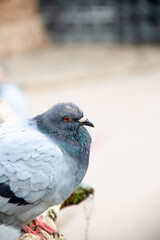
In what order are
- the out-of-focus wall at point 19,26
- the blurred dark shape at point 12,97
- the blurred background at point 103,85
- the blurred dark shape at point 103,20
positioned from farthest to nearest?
the blurred dark shape at point 103,20, the out-of-focus wall at point 19,26, the blurred background at point 103,85, the blurred dark shape at point 12,97

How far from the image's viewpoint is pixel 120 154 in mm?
5980

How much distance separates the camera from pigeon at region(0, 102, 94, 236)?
242cm

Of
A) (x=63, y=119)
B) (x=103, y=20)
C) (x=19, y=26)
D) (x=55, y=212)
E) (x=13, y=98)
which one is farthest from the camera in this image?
(x=103, y=20)

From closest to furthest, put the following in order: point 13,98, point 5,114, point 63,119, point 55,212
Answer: point 63,119 → point 55,212 → point 5,114 → point 13,98

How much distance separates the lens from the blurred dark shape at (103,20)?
11000mm

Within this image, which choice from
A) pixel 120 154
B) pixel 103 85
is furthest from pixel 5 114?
pixel 103 85

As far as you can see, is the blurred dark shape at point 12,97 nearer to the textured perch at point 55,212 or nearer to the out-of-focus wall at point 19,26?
the textured perch at point 55,212

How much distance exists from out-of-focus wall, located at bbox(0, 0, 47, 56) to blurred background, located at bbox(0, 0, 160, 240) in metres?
0.03

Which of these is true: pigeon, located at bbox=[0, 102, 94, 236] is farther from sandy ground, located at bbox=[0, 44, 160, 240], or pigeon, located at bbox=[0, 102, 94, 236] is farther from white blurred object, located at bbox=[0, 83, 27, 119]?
white blurred object, located at bbox=[0, 83, 27, 119]

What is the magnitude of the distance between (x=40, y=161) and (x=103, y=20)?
30.8 feet

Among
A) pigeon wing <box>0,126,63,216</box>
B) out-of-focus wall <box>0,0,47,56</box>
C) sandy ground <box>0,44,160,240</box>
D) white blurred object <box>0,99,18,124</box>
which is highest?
out-of-focus wall <box>0,0,47,56</box>

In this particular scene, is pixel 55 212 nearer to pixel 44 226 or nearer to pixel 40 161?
pixel 44 226

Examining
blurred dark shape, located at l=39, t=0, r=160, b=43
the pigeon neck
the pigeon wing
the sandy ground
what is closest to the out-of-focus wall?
blurred dark shape, located at l=39, t=0, r=160, b=43

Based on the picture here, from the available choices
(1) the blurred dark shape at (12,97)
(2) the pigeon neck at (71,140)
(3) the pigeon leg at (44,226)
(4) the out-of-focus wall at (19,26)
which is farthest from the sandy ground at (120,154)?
(4) the out-of-focus wall at (19,26)
